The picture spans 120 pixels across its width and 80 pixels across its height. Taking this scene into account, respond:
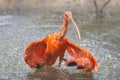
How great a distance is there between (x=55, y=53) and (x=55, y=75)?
0.52 m

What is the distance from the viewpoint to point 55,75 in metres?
7.36

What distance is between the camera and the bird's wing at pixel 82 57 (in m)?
7.09

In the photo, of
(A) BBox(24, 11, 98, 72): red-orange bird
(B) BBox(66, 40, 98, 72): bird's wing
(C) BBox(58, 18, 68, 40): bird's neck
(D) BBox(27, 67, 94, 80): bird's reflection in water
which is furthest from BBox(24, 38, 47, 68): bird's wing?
(B) BBox(66, 40, 98, 72): bird's wing

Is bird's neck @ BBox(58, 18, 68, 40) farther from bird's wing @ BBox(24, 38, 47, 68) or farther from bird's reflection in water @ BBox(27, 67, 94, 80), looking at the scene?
bird's reflection in water @ BBox(27, 67, 94, 80)

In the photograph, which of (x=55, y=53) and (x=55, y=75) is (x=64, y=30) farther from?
(x=55, y=75)

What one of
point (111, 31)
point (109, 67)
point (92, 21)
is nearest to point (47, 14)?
point (92, 21)

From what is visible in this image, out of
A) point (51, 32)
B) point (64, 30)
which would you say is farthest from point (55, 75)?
point (51, 32)

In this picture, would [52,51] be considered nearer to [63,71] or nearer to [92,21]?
[63,71]

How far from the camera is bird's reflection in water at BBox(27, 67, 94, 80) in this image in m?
7.23

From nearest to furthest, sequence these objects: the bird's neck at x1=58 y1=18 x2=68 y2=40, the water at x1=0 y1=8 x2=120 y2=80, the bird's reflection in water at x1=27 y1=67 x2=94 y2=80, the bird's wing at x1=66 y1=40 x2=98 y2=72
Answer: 1. the bird's neck at x1=58 y1=18 x2=68 y2=40
2. the bird's wing at x1=66 y1=40 x2=98 y2=72
3. the bird's reflection in water at x1=27 y1=67 x2=94 y2=80
4. the water at x1=0 y1=8 x2=120 y2=80

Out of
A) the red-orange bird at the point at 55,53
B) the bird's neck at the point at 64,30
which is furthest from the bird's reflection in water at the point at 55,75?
the bird's neck at the point at 64,30

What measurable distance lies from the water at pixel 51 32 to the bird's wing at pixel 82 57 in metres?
0.26

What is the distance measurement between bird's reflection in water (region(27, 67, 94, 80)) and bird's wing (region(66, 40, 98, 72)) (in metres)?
0.22

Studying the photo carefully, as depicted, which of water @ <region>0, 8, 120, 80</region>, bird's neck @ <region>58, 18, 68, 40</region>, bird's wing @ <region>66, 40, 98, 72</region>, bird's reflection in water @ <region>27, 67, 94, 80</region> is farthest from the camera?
water @ <region>0, 8, 120, 80</region>
